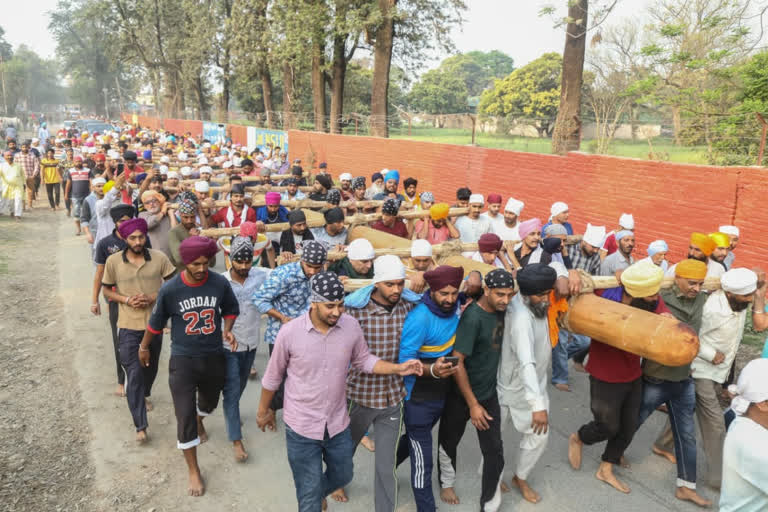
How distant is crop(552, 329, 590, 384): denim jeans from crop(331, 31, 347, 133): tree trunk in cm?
1670

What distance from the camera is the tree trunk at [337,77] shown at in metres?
20.8

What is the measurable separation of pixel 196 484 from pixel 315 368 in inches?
67.3

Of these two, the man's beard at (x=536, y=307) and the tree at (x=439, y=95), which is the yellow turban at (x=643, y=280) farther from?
the tree at (x=439, y=95)

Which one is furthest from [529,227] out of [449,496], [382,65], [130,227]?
[382,65]

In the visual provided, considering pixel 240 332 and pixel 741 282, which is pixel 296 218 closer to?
pixel 240 332

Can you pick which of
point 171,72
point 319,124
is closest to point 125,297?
point 319,124

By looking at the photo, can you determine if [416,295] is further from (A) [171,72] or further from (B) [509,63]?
(B) [509,63]

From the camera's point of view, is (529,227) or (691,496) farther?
(529,227)

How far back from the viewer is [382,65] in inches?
737

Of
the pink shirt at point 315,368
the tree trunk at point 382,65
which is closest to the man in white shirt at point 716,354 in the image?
the pink shirt at point 315,368

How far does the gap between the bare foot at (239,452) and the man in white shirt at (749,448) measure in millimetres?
3315

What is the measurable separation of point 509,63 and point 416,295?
128 metres

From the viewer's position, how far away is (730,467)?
2.72 metres

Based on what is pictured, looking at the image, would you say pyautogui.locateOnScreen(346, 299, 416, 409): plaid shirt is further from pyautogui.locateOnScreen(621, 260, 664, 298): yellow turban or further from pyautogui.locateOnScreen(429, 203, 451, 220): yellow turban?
pyautogui.locateOnScreen(429, 203, 451, 220): yellow turban
